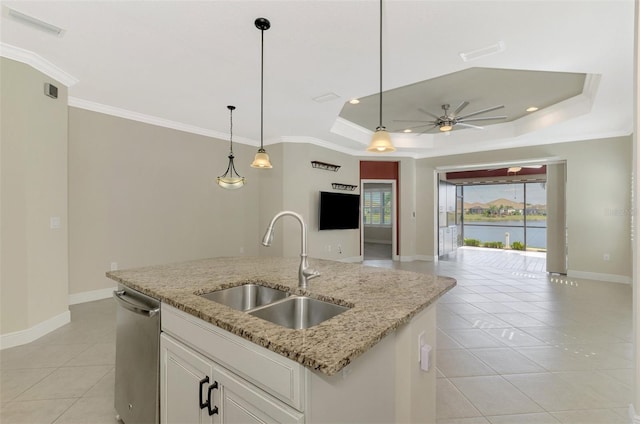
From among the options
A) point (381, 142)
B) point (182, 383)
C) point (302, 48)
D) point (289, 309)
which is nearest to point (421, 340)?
point (289, 309)

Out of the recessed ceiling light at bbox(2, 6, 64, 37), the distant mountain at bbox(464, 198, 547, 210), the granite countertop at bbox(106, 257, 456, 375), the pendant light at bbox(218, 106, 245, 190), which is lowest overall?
the granite countertop at bbox(106, 257, 456, 375)

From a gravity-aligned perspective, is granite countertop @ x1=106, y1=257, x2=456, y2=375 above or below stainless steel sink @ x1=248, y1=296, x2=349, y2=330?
above

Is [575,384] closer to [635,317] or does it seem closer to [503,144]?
[635,317]

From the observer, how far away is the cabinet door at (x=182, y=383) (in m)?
1.18

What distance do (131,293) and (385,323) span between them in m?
1.51

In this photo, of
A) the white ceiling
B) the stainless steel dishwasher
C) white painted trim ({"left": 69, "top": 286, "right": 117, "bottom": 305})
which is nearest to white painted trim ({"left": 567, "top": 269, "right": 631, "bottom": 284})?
the white ceiling

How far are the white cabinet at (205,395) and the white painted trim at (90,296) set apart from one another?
334 centimetres

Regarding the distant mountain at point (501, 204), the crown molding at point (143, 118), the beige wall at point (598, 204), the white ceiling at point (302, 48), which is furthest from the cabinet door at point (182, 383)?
the distant mountain at point (501, 204)

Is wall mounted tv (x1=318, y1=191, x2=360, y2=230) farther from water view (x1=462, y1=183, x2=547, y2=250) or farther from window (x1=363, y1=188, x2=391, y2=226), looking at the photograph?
water view (x1=462, y1=183, x2=547, y2=250)

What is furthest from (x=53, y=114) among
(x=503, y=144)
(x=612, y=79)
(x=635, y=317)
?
(x=503, y=144)

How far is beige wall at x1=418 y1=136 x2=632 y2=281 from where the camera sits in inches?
193

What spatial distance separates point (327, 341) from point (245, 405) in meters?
0.43

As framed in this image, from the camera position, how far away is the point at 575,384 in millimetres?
2082

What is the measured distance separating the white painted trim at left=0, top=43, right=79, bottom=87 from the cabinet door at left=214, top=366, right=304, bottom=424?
362 cm
